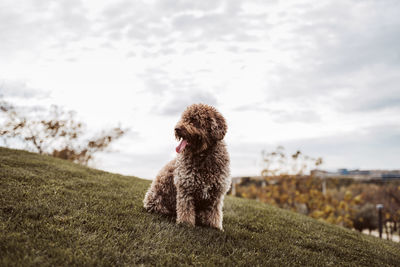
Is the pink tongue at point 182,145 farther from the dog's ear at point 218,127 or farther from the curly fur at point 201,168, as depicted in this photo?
the dog's ear at point 218,127

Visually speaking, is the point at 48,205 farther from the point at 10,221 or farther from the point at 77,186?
the point at 77,186

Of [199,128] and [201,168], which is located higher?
[199,128]

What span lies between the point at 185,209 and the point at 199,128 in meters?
1.44

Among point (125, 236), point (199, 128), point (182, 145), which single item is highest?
point (199, 128)

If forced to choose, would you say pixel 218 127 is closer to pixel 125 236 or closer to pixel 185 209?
pixel 185 209

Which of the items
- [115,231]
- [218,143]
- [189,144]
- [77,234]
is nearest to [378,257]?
[218,143]

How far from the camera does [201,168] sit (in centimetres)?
504

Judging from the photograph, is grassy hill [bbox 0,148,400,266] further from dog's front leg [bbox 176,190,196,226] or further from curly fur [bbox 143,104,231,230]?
curly fur [bbox 143,104,231,230]

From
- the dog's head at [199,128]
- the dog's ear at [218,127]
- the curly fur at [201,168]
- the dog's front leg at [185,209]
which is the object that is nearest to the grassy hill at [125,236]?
the dog's front leg at [185,209]

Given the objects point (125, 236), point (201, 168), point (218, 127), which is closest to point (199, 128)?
point (218, 127)

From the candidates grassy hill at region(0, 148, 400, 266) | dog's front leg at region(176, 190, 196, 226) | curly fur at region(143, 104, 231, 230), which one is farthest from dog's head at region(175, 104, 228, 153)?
grassy hill at region(0, 148, 400, 266)

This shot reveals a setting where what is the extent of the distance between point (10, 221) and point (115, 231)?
1475 millimetres

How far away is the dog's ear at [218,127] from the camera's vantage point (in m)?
4.93

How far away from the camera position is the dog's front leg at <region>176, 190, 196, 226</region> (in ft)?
16.6
